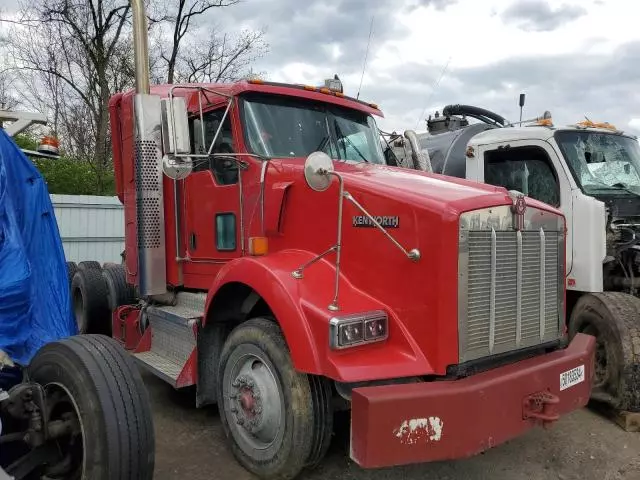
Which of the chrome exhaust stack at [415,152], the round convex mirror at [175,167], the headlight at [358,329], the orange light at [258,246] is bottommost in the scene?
the headlight at [358,329]

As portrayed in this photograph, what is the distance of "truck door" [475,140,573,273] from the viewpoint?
554cm

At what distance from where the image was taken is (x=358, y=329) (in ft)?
9.81

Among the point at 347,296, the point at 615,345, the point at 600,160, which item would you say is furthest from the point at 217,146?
the point at 600,160

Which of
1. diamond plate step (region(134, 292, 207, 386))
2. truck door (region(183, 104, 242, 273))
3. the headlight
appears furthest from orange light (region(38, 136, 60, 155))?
the headlight

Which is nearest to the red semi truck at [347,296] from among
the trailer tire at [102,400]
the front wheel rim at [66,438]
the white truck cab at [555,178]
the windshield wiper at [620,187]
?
the trailer tire at [102,400]

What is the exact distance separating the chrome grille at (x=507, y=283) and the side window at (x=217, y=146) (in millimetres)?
2066

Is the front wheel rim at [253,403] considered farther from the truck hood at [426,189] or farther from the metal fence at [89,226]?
the metal fence at [89,226]

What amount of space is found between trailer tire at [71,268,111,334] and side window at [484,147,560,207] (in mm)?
4773

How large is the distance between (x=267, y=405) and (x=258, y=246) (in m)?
1.10

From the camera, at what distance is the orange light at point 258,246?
3.96 meters

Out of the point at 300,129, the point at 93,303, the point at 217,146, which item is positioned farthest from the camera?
the point at 93,303

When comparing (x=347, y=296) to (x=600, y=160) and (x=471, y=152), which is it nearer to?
(x=471, y=152)

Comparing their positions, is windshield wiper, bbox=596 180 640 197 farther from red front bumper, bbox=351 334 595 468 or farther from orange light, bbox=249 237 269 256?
orange light, bbox=249 237 269 256

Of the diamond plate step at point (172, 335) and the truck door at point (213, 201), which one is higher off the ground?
the truck door at point (213, 201)
